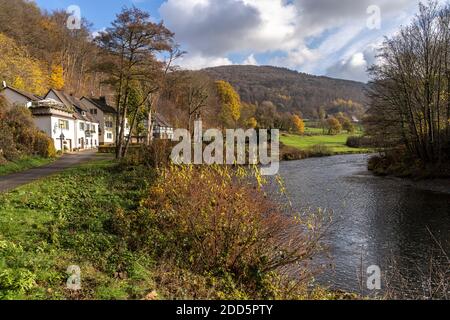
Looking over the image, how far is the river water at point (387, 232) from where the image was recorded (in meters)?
9.57

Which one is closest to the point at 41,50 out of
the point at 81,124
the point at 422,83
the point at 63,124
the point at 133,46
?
the point at 81,124

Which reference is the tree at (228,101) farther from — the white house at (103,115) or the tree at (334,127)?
the tree at (334,127)

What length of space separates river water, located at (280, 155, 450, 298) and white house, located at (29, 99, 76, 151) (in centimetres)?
2910

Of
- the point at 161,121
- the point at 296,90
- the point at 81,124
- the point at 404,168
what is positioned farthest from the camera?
the point at 296,90

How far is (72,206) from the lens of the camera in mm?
12133

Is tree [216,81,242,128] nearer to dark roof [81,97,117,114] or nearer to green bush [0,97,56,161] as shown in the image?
dark roof [81,97,117,114]

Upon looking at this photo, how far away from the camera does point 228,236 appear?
878 centimetres

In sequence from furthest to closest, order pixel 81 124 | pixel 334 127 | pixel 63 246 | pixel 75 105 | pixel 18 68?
1. pixel 334 127
2. pixel 75 105
3. pixel 81 124
4. pixel 18 68
5. pixel 63 246

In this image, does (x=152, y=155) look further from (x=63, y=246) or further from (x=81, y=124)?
(x=81, y=124)

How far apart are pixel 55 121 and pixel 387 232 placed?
39160 mm

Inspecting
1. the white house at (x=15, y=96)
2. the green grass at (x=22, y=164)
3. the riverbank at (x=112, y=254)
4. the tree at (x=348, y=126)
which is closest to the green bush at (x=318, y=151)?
the white house at (x=15, y=96)

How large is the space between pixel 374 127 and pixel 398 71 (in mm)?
6732

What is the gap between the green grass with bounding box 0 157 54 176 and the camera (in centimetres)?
2082

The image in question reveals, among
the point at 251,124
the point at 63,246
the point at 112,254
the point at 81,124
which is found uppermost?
the point at 251,124
